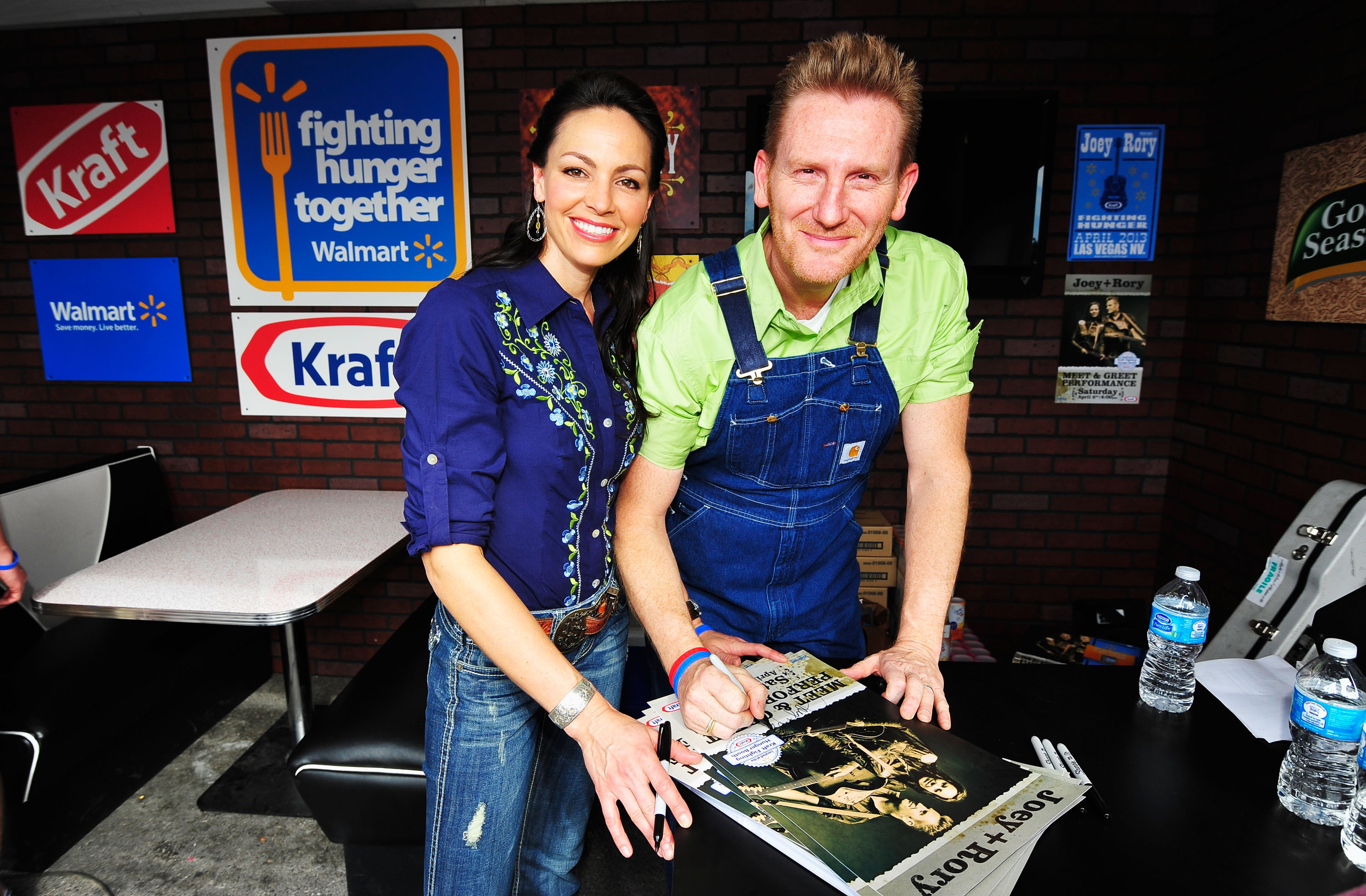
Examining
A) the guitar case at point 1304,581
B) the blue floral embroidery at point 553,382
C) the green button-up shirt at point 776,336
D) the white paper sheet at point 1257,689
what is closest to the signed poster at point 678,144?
the green button-up shirt at point 776,336

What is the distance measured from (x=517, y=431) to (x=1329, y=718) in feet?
4.20

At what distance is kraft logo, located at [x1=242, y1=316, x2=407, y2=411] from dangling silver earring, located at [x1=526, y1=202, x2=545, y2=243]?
2051 mm

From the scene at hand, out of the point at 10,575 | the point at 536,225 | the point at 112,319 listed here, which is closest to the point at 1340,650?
the point at 536,225

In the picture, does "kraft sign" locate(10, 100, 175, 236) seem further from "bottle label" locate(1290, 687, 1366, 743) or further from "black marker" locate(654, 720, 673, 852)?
"bottle label" locate(1290, 687, 1366, 743)

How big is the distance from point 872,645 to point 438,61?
3.06 meters

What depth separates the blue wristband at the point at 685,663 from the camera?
1.17 meters

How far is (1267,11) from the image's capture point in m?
2.70

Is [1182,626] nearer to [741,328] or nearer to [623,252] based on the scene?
[741,328]

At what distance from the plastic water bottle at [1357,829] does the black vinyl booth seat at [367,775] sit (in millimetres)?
1802

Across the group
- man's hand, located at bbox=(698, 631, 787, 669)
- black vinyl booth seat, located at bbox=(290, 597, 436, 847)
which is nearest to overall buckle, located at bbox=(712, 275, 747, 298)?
man's hand, located at bbox=(698, 631, 787, 669)

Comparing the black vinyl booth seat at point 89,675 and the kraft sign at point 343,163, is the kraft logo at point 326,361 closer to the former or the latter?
the kraft sign at point 343,163

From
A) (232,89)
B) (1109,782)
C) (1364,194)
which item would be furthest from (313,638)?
(1364,194)

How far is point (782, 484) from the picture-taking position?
1.45 meters

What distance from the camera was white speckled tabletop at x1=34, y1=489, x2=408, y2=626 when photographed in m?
2.06
